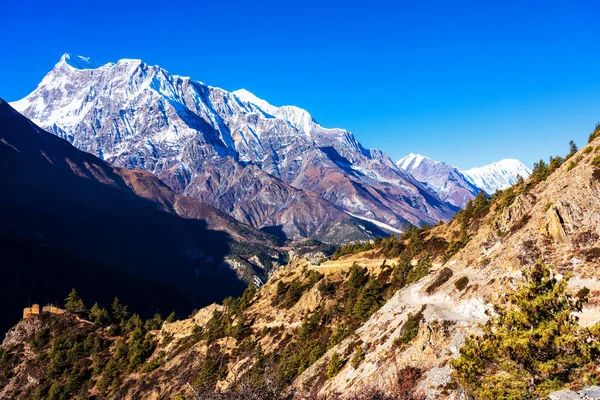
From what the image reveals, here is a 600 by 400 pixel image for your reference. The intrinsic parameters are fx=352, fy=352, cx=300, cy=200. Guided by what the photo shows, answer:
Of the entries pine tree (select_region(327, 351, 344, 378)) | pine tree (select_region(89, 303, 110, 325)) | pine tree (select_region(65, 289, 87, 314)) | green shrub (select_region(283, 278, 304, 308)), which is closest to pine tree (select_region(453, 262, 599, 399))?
pine tree (select_region(327, 351, 344, 378))

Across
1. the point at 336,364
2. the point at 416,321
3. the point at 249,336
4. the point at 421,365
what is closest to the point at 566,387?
the point at 421,365

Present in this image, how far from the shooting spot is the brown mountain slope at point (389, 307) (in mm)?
35906

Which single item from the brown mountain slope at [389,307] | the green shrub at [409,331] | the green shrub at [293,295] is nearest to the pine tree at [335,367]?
the brown mountain slope at [389,307]

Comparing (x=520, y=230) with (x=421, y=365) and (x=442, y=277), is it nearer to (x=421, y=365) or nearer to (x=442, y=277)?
(x=442, y=277)

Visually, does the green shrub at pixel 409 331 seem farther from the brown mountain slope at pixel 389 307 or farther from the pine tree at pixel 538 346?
the pine tree at pixel 538 346

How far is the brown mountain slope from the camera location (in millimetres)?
35906

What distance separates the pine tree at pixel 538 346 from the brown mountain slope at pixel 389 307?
8.11m

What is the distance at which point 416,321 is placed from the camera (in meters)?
40.6

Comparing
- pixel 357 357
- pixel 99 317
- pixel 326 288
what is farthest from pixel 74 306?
pixel 357 357

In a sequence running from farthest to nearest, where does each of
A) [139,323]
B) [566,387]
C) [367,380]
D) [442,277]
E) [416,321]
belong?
[139,323]
[442,277]
[416,321]
[367,380]
[566,387]

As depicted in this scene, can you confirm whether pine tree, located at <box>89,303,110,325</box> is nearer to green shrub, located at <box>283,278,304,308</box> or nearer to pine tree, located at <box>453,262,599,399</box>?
green shrub, located at <box>283,278,304,308</box>

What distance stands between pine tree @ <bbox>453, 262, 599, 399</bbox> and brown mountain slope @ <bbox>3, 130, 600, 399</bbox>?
26.6 ft

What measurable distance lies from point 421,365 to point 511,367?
13.9m

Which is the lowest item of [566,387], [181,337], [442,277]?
[566,387]
